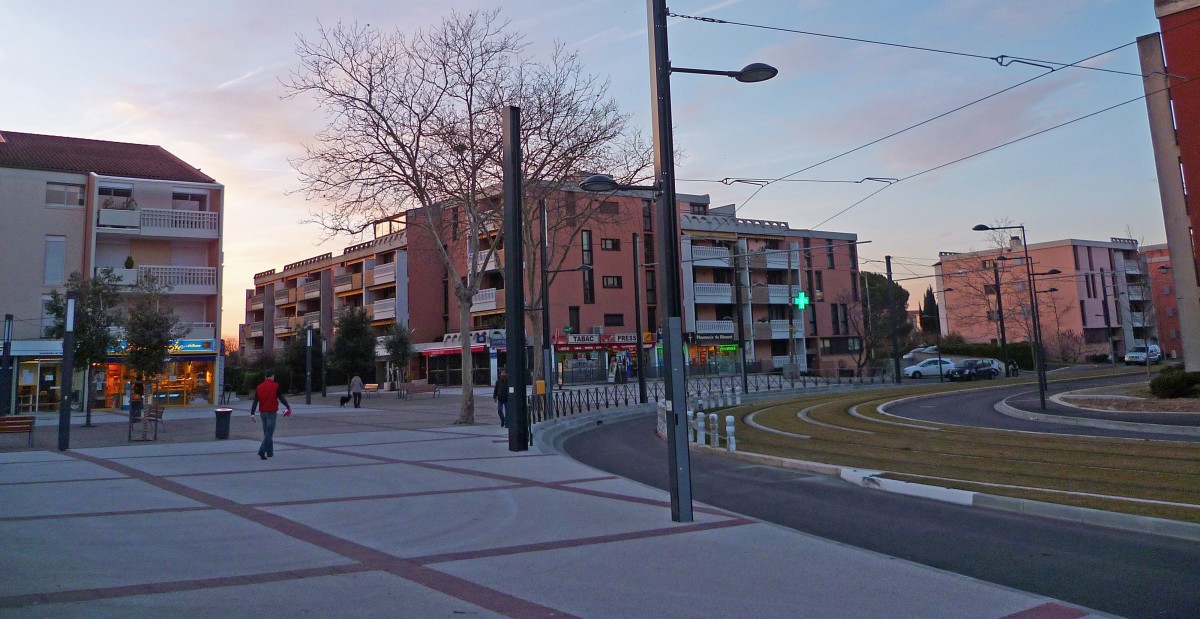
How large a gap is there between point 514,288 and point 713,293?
48067 millimetres

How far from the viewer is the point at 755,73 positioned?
8.86 m

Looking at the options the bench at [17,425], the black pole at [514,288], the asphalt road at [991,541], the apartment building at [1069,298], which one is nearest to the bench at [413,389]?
the bench at [17,425]

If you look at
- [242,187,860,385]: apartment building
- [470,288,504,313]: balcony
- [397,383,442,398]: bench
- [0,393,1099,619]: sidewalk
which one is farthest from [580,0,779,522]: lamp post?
[470,288,504,313]: balcony

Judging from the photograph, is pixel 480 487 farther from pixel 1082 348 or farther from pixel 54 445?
pixel 1082 348

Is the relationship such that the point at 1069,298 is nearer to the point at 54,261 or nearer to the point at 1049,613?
the point at 54,261

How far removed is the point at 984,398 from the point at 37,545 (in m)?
31.0

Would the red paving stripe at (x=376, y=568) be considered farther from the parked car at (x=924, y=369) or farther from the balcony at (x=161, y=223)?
the parked car at (x=924, y=369)

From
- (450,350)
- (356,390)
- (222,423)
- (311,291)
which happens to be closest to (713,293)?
(450,350)

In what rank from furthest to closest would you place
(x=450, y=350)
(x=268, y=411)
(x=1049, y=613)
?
(x=450, y=350)
(x=268, y=411)
(x=1049, y=613)

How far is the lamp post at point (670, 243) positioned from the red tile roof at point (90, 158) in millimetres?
36979

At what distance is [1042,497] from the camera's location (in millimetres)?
9242

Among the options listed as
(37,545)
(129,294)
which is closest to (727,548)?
(37,545)

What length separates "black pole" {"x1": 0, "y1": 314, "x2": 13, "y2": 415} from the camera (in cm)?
2842

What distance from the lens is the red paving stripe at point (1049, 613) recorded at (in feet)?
16.7
